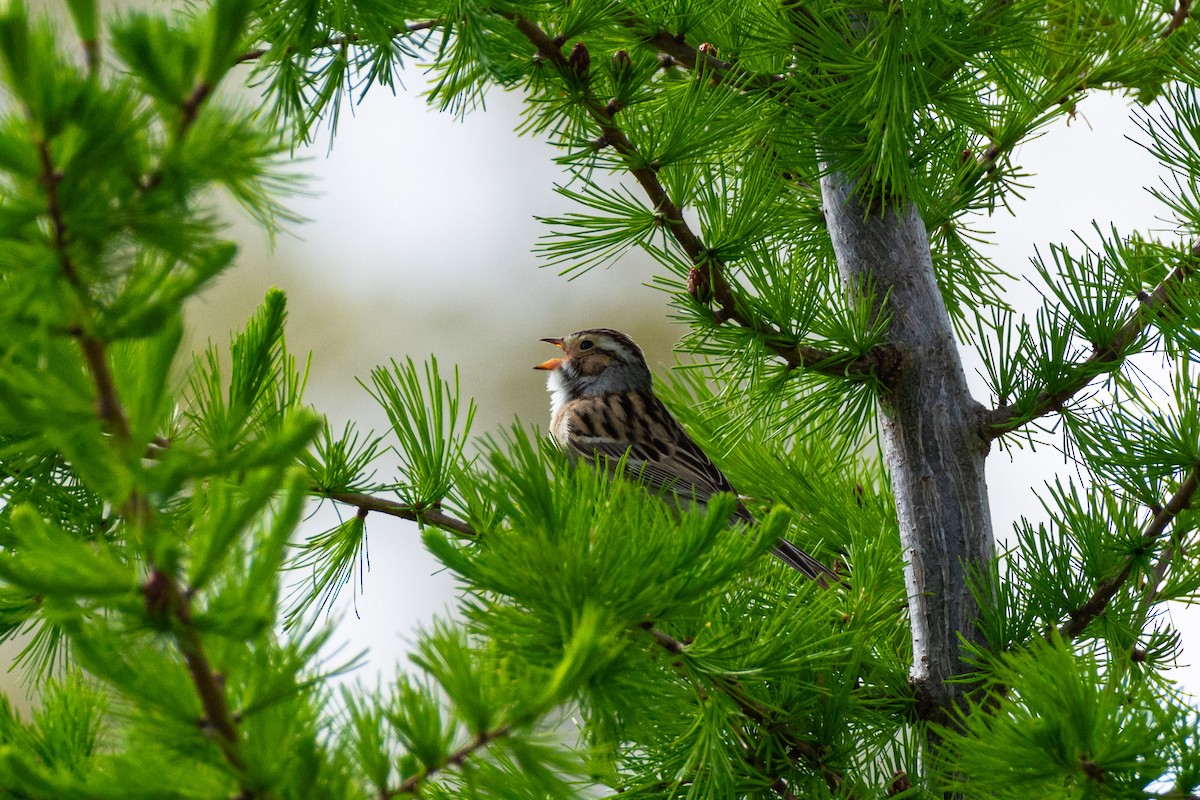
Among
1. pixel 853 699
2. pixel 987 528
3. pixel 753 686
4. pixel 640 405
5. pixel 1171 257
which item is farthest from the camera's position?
pixel 640 405

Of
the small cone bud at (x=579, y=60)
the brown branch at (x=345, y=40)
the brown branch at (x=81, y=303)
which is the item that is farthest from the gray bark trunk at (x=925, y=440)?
the brown branch at (x=81, y=303)

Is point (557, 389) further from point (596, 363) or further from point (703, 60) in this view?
point (703, 60)

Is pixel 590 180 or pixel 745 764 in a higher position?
pixel 590 180

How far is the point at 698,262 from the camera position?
2.01 metres

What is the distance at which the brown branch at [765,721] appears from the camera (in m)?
1.43

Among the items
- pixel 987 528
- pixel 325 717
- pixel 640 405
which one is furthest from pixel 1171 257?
pixel 640 405

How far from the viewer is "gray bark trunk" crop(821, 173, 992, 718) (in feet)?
6.57

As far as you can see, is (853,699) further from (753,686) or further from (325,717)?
(325,717)

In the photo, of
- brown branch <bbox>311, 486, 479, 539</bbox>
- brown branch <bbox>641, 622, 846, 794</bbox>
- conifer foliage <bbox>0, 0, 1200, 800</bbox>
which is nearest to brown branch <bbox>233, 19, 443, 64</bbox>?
conifer foliage <bbox>0, 0, 1200, 800</bbox>

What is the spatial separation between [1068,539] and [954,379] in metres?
0.37

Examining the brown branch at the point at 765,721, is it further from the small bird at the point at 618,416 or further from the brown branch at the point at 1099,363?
the small bird at the point at 618,416

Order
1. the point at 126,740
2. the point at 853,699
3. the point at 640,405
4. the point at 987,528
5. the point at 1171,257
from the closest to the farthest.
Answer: the point at 126,740, the point at 853,699, the point at 1171,257, the point at 987,528, the point at 640,405

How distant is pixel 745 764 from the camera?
1681 mm

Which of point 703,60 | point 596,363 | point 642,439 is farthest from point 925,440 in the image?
point 596,363
